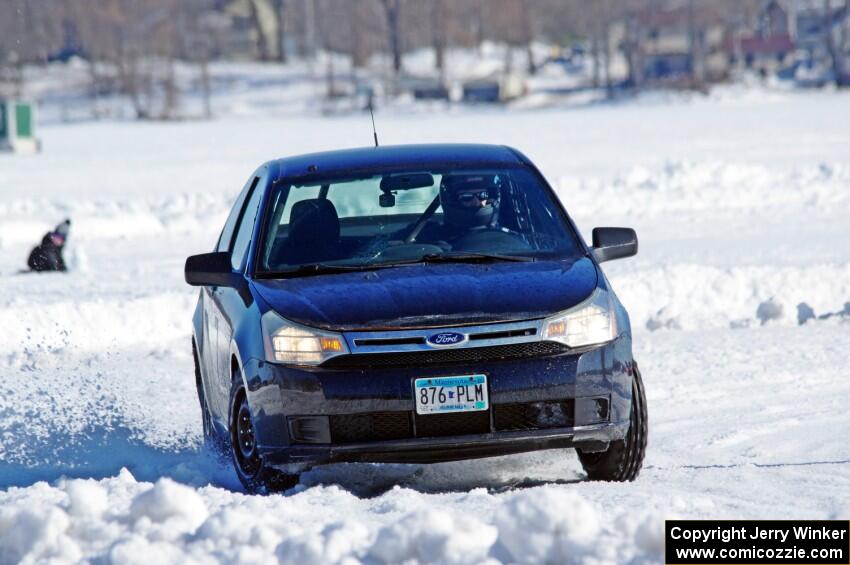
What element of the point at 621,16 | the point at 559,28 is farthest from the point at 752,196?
the point at 559,28

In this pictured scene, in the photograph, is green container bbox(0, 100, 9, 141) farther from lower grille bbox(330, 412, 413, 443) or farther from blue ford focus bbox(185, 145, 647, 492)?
lower grille bbox(330, 412, 413, 443)

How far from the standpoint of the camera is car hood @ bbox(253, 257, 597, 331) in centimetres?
554

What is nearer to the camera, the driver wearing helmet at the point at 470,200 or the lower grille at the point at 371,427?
the lower grille at the point at 371,427

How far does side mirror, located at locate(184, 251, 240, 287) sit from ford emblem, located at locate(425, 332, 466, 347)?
4.08ft

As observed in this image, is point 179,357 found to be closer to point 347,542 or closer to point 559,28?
point 347,542

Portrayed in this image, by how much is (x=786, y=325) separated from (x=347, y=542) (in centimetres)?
715

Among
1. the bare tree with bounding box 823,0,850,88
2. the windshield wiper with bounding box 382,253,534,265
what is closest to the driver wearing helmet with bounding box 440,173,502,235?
the windshield wiper with bounding box 382,253,534,265

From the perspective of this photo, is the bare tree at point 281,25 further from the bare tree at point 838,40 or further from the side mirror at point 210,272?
the side mirror at point 210,272

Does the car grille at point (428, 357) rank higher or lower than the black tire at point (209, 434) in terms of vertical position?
higher

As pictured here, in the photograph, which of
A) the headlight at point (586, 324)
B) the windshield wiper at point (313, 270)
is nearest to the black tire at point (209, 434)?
the windshield wiper at point (313, 270)

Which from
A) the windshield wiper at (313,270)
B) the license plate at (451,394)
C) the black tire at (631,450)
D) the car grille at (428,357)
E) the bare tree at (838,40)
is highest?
the windshield wiper at (313,270)

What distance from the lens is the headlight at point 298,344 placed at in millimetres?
5523

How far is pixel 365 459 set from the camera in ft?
18.2

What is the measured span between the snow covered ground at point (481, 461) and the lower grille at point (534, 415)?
290 mm
